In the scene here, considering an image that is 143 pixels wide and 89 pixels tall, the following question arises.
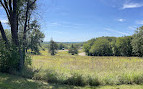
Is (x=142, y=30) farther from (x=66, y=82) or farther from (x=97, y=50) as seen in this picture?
(x=66, y=82)

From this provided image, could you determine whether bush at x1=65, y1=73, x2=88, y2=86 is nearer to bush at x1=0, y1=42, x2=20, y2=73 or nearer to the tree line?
bush at x1=0, y1=42, x2=20, y2=73

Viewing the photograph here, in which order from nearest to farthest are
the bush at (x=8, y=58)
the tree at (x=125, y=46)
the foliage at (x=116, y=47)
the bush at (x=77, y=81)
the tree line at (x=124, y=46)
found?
the bush at (x=77, y=81)
the bush at (x=8, y=58)
the tree line at (x=124, y=46)
the tree at (x=125, y=46)
the foliage at (x=116, y=47)

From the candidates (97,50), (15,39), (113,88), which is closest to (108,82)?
(113,88)

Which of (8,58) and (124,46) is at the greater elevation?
(124,46)

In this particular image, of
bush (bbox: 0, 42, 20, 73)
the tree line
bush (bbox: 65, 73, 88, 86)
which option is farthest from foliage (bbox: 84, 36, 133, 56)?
bush (bbox: 0, 42, 20, 73)

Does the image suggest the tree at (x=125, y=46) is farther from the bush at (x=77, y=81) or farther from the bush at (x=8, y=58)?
the bush at (x=8, y=58)

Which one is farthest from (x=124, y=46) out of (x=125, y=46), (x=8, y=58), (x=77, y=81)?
(x=8, y=58)

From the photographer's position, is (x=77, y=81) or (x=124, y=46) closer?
(x=77, y=81)

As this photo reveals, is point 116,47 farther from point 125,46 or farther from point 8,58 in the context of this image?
point 8,58

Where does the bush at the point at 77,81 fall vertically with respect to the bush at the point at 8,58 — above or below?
below

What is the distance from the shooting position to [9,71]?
6.54 metres

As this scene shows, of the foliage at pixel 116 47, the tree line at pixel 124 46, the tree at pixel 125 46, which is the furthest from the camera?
the foliage at pixel 116 47

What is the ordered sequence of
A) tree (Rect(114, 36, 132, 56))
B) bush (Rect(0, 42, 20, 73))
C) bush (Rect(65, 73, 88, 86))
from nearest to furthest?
1. bush (Rect(65, 73, 88, 86))
2. bush (Rect(0, 42, 20, 73))
3. tree (Rect(114, 36, 132, 56))

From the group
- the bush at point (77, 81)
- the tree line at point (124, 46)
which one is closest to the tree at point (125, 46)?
the tree line at point (124, 46)
